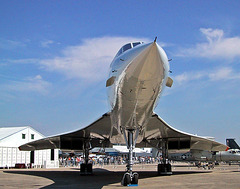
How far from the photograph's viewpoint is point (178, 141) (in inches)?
551

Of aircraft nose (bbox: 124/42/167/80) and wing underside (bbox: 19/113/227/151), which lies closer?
aircraft nose (bbox: 124/42/167/80)

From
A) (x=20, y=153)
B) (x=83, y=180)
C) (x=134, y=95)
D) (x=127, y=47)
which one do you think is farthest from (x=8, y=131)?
(x=134, y=95)

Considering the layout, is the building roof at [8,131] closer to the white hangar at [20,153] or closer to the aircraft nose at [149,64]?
the white hangar at [20,153]

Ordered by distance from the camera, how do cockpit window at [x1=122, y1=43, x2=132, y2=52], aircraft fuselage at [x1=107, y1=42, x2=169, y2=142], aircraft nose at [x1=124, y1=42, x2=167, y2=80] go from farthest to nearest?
cockpit window at [x1=122, y1=43, x2=132, y2=52], aircraft fuselage at [x1=107, y1=42, x2=169, y2=142], aircraft nose at [x1=124, y1=42, x2=167, y2=80]

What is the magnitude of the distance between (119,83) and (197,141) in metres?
8.54

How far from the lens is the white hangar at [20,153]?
70.7ft

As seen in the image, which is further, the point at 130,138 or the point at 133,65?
the point at 130,138

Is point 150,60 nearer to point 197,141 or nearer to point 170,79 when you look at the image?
point 170,79

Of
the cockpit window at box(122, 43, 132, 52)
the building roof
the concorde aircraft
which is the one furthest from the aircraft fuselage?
the building roof

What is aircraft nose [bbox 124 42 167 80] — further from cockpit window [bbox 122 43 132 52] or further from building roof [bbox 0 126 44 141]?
building roof [bbox 0 126 44 141]

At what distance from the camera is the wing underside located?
11109mm

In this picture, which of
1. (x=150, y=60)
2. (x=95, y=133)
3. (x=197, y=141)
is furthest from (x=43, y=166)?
(x=150, y=60)

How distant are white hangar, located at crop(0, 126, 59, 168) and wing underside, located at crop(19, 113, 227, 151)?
20.0 ft

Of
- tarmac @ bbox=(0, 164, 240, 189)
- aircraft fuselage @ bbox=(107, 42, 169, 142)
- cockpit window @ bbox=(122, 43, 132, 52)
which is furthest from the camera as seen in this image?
tarmac @ bbox=(0, 164, 240, 189)
